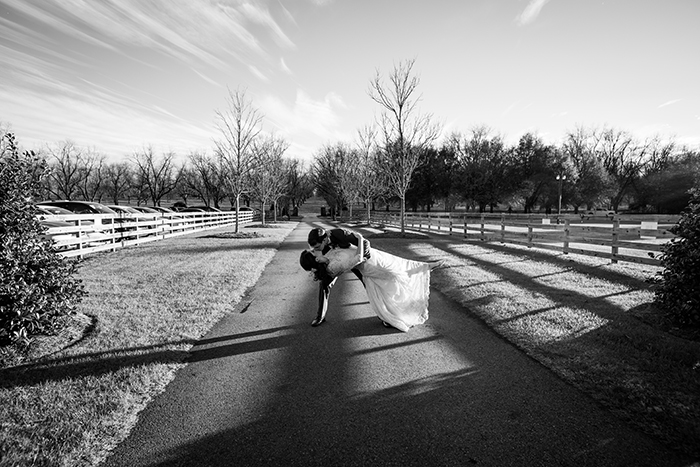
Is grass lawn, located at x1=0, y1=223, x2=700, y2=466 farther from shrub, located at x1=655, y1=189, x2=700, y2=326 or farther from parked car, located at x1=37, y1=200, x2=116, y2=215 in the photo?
parked car, located at x1=37, y1=200, x2=116, y2=215

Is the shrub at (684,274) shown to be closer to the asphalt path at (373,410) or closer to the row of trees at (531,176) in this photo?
the asphalt path at (373,410)

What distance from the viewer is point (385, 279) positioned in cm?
491

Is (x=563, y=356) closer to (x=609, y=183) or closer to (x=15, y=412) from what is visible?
(x=15, y=412)

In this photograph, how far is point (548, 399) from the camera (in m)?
2.99

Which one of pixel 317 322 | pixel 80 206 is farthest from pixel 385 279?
pixel 80 206

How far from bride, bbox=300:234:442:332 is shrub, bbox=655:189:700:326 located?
3.32 metres

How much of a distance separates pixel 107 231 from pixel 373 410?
13.2 metres

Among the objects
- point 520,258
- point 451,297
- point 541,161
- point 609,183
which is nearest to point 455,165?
point 541,161

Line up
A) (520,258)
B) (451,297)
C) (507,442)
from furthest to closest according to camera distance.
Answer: (520,258)
(451,297)
(507,442)

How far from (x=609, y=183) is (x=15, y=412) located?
5969 centimetres

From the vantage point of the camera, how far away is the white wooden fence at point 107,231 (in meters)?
9.32

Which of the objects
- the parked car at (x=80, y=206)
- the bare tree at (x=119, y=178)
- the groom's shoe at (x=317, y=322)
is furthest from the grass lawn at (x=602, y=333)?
the bare tree at (x=119, y=178)

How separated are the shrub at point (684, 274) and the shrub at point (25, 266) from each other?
25.9ft

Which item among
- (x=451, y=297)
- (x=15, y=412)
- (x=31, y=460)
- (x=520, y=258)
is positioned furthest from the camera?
(x=520, y=258)
